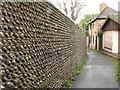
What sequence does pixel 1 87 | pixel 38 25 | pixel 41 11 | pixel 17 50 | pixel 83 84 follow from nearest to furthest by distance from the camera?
pixel 1 87 < pixel 17 50 < pixel 38 25 < pixel 41 11 < pixel 83 84

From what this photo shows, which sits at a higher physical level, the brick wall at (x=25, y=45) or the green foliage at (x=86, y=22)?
the green foliage at (x=86, y=22)

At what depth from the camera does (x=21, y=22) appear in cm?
185

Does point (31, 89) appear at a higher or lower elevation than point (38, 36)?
lower

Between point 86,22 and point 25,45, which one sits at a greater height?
point 86,22

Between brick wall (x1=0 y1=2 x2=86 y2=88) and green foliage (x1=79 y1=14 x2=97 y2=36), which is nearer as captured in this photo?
brick wall (x1=0 y1=2 x2=86 y2=88)

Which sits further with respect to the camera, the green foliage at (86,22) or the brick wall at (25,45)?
the green foliage at (86,22)

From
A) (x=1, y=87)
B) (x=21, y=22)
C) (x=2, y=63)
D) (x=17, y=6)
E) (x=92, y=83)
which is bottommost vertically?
(x=92, y=83)

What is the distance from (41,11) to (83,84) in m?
3.76

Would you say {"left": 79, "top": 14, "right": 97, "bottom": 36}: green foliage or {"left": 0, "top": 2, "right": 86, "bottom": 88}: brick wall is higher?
{"left": 79, "top": 14, "right": 97, "bottom": 36}: green foliage

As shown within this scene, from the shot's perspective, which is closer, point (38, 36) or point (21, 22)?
point (21, 22)

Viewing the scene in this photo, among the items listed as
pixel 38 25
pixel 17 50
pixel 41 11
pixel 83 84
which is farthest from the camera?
pixel 83 84

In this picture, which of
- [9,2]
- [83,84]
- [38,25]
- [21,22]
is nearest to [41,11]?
[38,25]

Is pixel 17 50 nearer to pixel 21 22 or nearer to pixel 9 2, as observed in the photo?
pixel 21 22

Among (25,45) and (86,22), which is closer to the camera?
(25,45)
